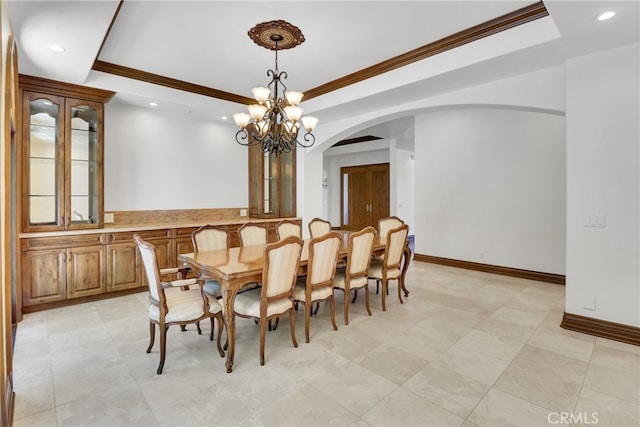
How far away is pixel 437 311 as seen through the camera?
3.70m

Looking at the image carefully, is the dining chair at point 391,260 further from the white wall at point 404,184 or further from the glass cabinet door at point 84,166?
the white wall at point 404,184

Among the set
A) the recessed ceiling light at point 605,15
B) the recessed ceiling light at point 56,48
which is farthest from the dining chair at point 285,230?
the recessed ceiling light at point 605,15

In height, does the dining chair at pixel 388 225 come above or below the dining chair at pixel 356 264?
above

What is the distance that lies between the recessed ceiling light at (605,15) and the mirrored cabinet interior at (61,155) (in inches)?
200

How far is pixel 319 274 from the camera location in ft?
9.95

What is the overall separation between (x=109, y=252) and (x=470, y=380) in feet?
14.0

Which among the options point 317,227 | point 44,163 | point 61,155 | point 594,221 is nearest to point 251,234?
point 317,227

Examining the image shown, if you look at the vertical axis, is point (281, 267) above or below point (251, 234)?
below

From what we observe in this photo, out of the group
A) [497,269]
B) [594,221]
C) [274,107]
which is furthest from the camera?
[497,269]

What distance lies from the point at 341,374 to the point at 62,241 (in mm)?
3601

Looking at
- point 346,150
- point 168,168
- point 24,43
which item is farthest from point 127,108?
point 346,150

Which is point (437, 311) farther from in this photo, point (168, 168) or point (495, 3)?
point (168, 168)

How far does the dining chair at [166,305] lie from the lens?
2.39m

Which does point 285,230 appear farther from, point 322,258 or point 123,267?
point 123,267
